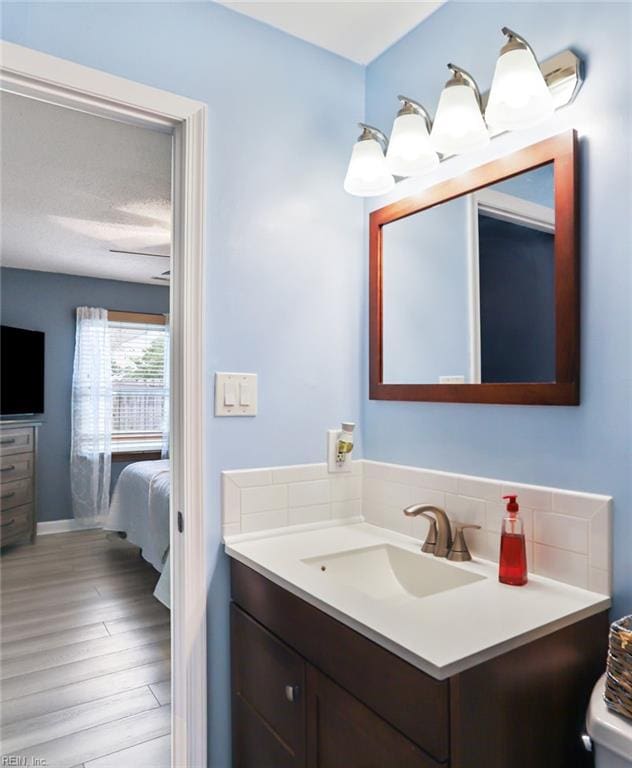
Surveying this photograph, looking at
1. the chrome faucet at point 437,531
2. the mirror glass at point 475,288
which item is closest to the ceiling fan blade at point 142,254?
the mirror glass at point 475,288

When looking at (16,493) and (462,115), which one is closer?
(462,115)

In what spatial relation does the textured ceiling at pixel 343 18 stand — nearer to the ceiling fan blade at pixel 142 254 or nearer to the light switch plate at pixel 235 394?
the light switch plate at pixel 235 394

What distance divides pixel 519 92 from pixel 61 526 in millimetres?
5074

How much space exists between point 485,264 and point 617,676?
3.17ft

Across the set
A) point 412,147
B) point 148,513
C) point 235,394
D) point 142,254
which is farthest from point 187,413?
point 142,254

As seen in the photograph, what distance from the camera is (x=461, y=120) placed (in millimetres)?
1301

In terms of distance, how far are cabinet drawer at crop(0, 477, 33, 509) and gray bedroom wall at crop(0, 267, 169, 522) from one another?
0.35 metres

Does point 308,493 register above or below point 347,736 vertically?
above

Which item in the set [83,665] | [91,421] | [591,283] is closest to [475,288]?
[591,283]

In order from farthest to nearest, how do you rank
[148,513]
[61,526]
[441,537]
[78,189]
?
1. [61,526]
2. [148,513]
3. [78,189]
4. [441,537]

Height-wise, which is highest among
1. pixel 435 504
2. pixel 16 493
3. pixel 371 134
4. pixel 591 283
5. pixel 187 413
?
pixel 371 134

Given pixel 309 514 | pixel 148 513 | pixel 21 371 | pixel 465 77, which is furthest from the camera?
pixel 21 371

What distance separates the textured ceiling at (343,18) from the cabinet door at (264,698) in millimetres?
1711

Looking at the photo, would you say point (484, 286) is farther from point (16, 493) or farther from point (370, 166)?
point (16, 493)
